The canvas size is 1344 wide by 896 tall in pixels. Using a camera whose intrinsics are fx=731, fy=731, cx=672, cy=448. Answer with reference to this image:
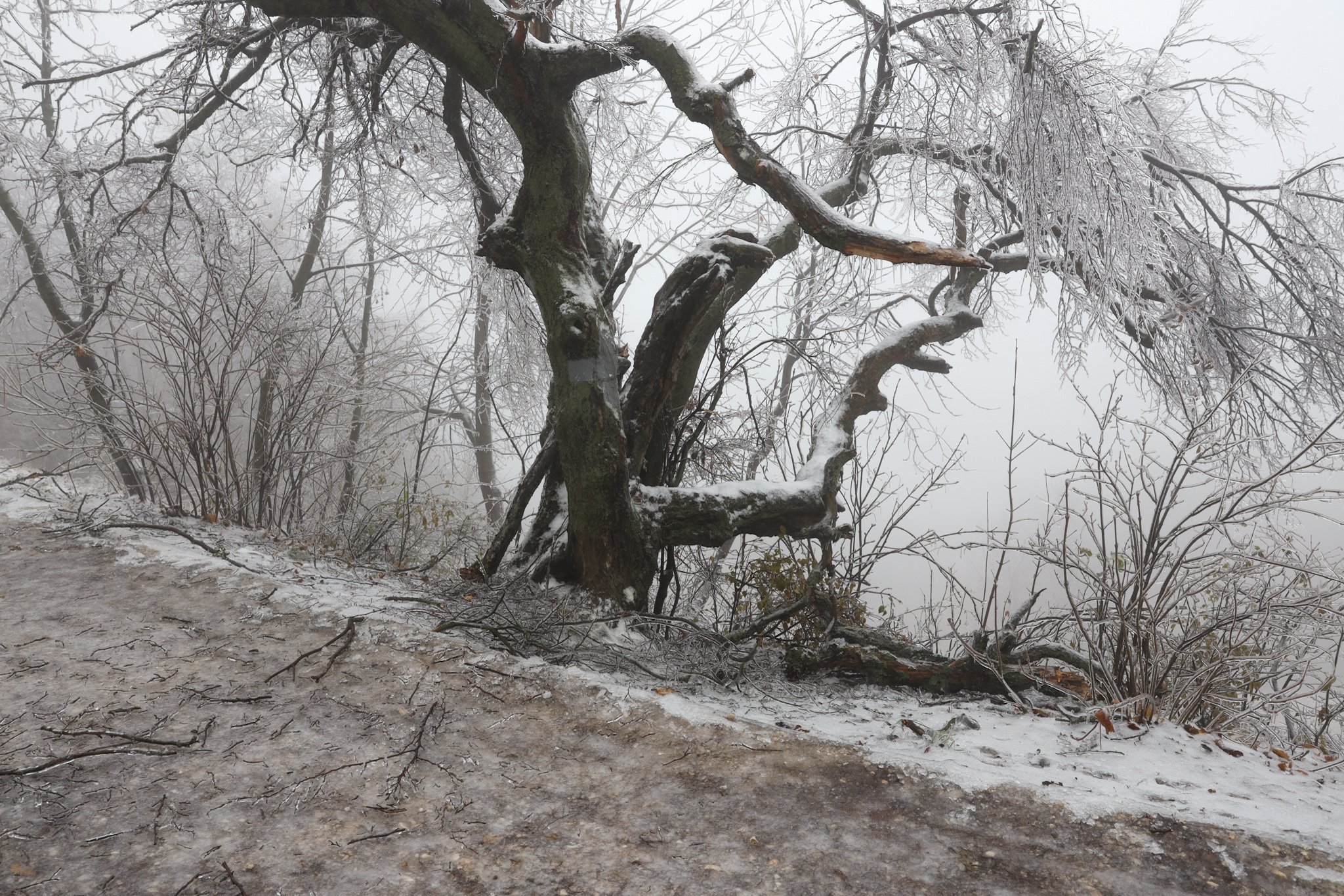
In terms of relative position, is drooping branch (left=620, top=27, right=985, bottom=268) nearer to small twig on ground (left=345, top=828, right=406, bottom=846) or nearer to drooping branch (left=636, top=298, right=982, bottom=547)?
drooping branch (left=636, top=298, right=982, bottom=547)

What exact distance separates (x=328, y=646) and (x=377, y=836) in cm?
138

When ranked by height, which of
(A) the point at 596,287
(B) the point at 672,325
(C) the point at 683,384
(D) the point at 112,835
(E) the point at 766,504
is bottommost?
(D) the point at 112,835

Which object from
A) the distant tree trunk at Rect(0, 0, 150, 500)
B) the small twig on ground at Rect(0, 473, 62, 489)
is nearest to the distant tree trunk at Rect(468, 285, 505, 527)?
the distant tree trunk at Rect(0, 0, 150, 500)

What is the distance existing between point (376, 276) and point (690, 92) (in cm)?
793

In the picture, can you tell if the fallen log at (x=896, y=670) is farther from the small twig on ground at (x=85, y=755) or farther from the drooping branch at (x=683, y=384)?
the small twig on ground at (x=85, y=755)

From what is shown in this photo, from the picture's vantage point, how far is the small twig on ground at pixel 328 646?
8.82 feet

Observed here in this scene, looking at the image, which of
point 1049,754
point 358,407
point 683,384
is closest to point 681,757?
point 1049,754

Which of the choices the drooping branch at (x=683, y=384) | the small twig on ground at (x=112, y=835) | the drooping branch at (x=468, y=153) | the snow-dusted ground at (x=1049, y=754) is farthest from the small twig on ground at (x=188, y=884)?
the drooping branch at (x=468, y=153)

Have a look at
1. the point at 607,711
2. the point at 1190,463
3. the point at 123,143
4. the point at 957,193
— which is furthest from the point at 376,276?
the point at 1190,463

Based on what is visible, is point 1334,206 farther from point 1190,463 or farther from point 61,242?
point 61,242

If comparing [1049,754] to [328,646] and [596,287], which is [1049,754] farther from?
[596,287]

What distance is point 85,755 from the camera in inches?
77.4

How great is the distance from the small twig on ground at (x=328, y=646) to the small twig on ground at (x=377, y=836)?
1.05 meters

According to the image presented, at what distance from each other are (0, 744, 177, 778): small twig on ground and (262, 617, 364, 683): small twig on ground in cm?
56
